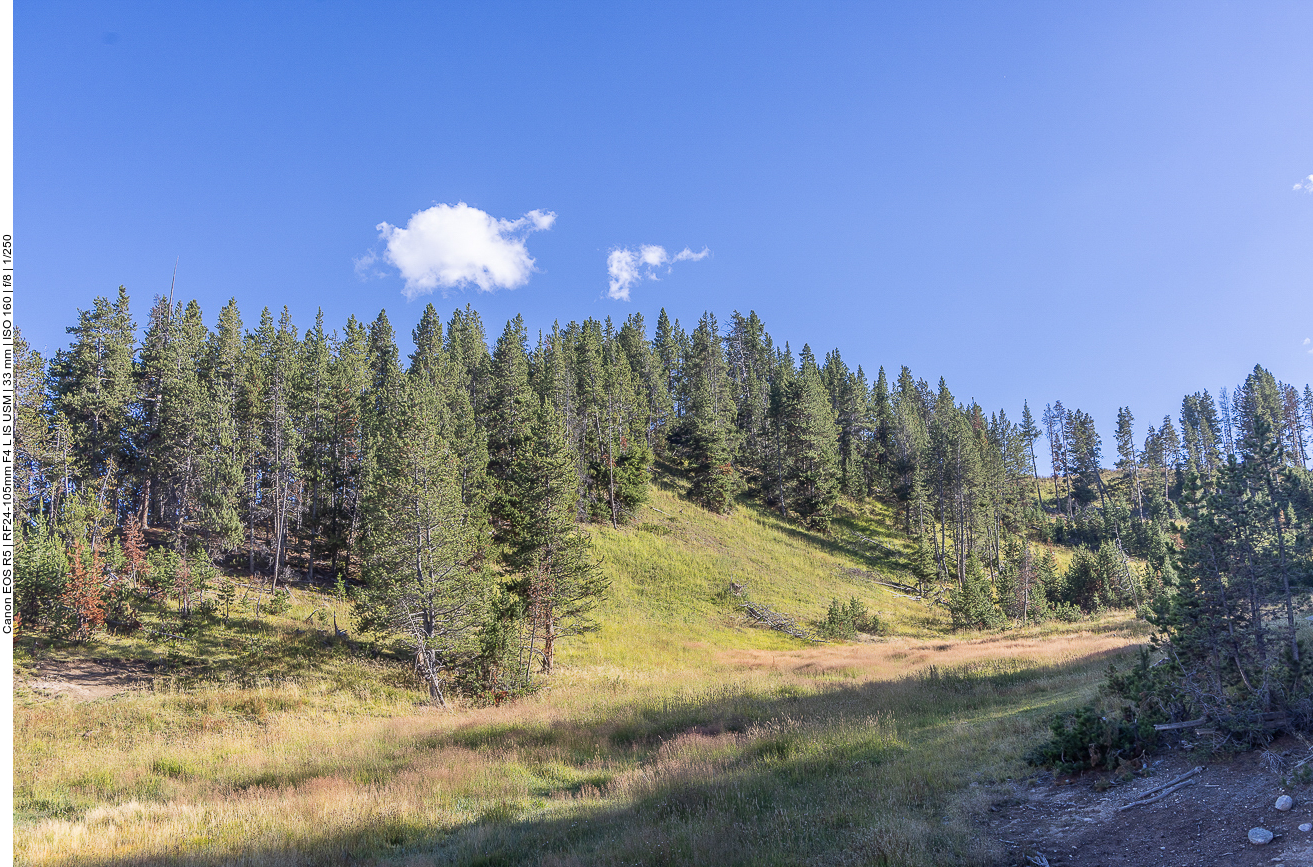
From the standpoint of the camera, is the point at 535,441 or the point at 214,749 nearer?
the point at 214,749

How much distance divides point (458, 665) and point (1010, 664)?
23077 millimetres

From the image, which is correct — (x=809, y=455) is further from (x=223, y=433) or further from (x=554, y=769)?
(x=554, y=769)

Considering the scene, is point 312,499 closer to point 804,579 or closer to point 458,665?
point 458,665

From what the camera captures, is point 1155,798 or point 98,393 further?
point 98,393

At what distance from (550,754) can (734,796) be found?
6.72 meters

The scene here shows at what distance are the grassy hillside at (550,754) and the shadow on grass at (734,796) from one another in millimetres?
59

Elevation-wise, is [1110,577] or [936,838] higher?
[936,838]

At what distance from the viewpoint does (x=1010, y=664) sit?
2167cm

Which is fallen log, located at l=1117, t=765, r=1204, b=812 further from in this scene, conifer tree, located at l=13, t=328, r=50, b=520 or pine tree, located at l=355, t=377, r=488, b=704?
conifer tree, located at l=13, t=328, r=50, b=520

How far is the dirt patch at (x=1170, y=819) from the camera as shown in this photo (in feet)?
18.8

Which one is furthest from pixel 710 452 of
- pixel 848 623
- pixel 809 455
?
pixel 848 623

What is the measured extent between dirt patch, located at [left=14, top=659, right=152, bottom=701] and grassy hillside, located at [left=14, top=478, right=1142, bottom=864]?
54 cm

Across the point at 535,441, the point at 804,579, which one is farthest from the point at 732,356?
the point at 535,441

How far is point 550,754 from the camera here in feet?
46.6
